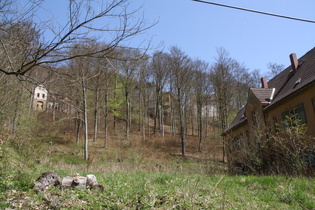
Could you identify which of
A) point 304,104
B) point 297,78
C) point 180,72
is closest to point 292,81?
point 297,78

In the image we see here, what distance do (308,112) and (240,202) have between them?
41.2ft

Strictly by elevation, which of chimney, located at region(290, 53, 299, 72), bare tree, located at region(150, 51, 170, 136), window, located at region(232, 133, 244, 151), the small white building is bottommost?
window, located at region(232, 133, 244, 151)

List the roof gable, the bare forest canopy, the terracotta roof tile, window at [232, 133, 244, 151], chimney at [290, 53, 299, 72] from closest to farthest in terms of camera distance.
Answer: the bare forest canopy
window at [232, 133, 244, 151]
the roof gable
the terracotta roof tile
chimney at [290, 53, 299, 72]

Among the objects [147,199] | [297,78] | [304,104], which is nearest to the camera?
[147,199]

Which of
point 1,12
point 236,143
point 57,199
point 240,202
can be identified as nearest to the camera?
point 1,12

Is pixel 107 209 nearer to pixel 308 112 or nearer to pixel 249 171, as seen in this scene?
pixel 249 171

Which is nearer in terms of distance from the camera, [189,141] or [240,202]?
[240,202]

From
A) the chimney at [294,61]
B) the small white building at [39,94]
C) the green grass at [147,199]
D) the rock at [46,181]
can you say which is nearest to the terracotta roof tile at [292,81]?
the chimney at [294,61]

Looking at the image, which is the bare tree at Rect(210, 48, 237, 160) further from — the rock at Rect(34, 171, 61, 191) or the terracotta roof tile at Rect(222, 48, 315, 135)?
the rock at Rect(34, 171, 61, 191)

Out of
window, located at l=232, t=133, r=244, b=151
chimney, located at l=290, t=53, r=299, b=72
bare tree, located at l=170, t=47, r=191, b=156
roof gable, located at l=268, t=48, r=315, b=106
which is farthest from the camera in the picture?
bare tree, located at l=170, t=47, r=191, b=156

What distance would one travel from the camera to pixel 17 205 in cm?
454

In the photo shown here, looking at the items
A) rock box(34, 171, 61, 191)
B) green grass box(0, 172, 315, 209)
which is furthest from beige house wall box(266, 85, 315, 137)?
rock box(34, 171, 61, 191)

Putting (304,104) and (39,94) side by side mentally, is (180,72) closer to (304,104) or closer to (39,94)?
(304,104)

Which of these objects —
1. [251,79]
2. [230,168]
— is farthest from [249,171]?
[251,79]
